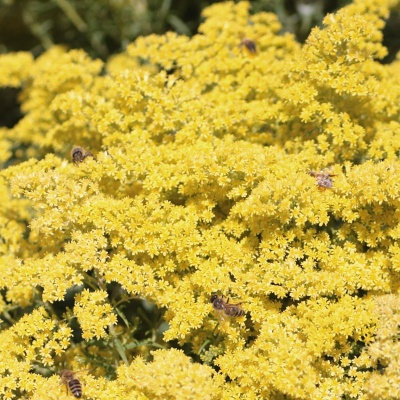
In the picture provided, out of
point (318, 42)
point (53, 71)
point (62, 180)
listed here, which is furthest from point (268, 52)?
point (62, 180)

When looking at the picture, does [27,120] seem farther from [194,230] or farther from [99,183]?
[194,230]

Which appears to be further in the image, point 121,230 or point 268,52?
point 268,52

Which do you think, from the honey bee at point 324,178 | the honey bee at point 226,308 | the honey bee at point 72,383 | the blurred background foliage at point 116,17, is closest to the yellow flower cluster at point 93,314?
the honey bee at point 72,383

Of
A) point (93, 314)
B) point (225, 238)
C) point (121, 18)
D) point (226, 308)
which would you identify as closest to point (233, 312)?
point (226, 308)

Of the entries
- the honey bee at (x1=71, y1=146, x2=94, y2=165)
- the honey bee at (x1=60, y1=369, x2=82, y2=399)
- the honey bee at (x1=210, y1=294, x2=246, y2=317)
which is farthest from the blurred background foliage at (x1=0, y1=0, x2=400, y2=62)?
the honey bee at (x1=60, y1=369, x2=82, y2=399)

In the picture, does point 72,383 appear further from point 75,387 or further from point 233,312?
point 233,312

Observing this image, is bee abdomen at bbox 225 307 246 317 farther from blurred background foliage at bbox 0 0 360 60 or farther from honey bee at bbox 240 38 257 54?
blurred background foliage at bbox 0 0 360 60
